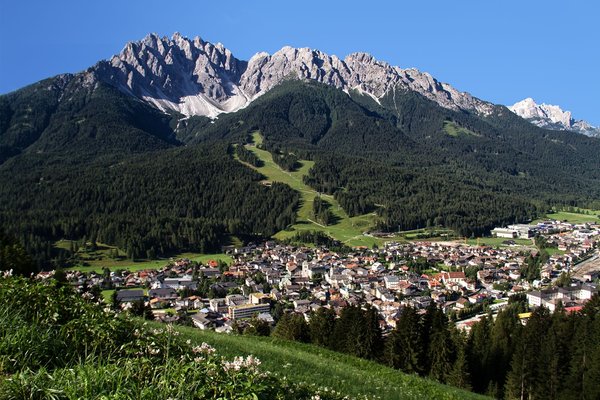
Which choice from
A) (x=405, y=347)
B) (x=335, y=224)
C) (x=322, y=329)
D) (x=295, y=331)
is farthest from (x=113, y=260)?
(x=405, y=347)

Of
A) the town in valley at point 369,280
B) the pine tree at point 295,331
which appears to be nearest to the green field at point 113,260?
the town in valley at point 369,280

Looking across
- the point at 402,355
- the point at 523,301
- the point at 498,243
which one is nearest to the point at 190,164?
the point at 498,243

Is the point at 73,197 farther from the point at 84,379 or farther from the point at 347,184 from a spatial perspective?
the point at 84,379

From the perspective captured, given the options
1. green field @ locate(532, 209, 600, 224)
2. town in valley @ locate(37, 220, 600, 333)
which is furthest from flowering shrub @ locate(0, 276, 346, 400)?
green field @ locate(532, 209, 600, 224)

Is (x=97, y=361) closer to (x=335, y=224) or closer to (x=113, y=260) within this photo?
(x=113, y=260)

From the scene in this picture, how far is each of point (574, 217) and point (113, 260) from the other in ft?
543

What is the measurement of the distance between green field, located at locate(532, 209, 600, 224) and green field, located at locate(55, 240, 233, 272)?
398 feet

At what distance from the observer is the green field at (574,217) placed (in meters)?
166

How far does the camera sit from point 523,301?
69.4m

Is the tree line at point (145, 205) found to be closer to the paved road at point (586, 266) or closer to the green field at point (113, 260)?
the green field at point (113, 260)

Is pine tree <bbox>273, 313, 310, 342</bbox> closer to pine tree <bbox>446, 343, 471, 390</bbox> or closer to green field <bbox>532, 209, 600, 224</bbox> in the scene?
pine tree <bbox>446, 343, 471, 390</bbox>

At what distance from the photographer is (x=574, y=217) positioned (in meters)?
172

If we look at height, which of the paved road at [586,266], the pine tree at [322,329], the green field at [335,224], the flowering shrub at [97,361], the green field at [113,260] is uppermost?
the green field at [335,224]

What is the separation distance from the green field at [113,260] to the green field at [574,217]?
398 feet
